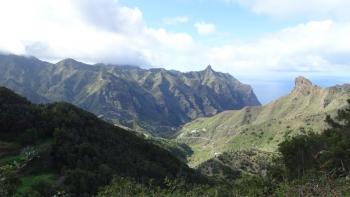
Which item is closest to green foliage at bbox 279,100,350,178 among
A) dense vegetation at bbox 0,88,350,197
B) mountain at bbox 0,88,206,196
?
dense vegetation at bbox 0,88,350,197

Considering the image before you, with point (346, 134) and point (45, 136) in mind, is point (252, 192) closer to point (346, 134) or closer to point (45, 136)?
point (346, 134)

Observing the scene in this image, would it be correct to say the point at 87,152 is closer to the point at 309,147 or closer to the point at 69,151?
the point at 69,151

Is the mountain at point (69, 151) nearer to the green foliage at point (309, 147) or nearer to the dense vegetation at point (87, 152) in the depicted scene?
the dense vegetation at point (87, 152)

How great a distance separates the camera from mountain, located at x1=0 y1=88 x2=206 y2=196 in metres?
126

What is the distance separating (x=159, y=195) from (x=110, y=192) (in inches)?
159

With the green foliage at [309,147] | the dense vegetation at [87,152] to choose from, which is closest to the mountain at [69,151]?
the dense vegetation at [87,152]

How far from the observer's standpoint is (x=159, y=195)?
29844 millimetres

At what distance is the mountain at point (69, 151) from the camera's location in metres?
126

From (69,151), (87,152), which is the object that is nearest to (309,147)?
(69,151)

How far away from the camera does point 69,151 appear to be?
146 m

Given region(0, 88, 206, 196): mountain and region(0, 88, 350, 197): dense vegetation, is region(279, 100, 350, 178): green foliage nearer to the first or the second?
region(0, 88, 350, 197): dense vegetation

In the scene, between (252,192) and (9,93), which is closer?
(252,192)

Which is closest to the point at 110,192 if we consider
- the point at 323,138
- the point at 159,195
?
the point at 159,195

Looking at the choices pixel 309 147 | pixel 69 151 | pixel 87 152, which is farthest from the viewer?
pixel 87 152
